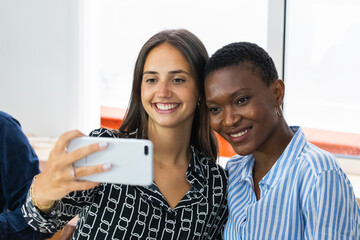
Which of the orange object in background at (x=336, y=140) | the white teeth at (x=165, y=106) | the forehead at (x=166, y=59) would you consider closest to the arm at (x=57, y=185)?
the white teeth at (x=165, y=106)

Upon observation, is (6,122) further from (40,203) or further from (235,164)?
(235,164)

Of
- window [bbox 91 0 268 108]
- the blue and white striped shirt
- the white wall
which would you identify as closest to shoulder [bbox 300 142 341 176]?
the blue and white striped shirt

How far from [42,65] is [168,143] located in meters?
1.81

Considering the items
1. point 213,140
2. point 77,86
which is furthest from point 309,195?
point 77,86

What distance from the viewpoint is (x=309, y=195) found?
1003 millimetres

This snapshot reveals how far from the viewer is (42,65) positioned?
296 centimetres

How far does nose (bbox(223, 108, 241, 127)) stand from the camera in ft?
3.73

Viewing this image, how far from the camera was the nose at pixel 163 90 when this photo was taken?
4.20 ft

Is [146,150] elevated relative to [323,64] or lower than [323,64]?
lower

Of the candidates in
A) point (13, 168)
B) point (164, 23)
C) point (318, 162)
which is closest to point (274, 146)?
point (318, 162)

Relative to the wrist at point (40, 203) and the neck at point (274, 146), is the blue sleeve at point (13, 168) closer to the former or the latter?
the wrist at point (40, 203)

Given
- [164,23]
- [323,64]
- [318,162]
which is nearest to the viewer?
[318,162]

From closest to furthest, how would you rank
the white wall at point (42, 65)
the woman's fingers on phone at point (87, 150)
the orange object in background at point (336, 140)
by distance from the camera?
1. the woman's fingers on phone at point (87, 150)
2. the orange object in background at point (336, 140)
3. the white wall at point (42, 65)

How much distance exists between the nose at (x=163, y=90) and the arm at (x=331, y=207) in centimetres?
48
